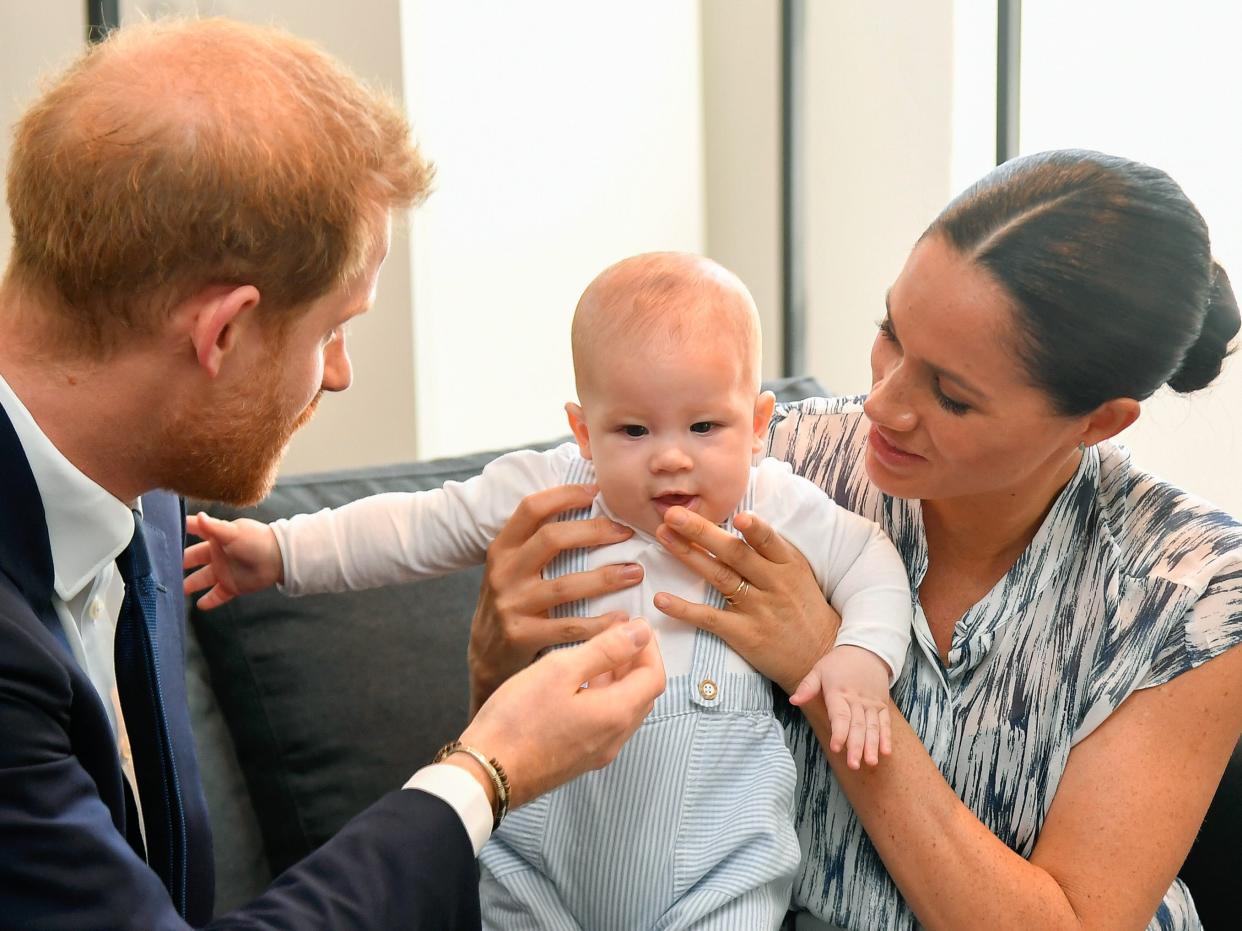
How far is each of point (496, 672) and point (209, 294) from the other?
63cm

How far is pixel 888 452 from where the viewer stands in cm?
153

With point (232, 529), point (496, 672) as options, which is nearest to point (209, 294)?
point (232, 529)

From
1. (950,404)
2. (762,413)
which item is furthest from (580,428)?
(950,404)

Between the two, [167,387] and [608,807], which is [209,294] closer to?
[167,387]

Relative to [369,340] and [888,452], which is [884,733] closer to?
[888,452]

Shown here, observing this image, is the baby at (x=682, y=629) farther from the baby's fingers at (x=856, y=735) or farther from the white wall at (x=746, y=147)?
the white wall at (x=746, y=147)

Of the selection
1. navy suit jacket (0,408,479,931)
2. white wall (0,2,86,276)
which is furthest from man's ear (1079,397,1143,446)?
white wall (0,2,86,276)

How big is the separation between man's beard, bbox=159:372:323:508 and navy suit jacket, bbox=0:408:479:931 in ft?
0.51

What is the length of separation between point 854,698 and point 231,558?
0.77m

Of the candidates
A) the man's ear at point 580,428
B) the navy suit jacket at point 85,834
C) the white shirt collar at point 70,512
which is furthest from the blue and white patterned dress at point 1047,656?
the white shirt collar at point 70,512

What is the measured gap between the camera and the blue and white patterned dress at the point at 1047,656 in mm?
1460

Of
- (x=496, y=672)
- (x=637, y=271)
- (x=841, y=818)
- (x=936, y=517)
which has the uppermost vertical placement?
(x=637, y=271)

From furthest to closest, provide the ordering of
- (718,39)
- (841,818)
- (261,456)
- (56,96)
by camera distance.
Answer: (718,39) → (841,818) → (261,456) → (56,96)

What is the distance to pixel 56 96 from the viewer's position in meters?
1.21
